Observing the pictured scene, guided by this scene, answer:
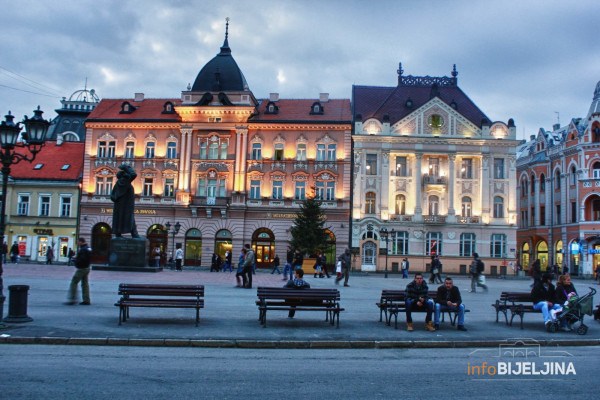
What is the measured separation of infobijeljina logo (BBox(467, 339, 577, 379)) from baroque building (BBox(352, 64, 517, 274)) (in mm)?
36419

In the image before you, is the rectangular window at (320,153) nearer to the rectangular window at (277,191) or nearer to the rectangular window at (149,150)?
the rectangular window at (277,191)

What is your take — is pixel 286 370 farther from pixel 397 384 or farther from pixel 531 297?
pixel 531 297

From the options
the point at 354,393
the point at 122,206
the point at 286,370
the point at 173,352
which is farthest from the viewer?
the point at 122,206

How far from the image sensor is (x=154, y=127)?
49719 mm

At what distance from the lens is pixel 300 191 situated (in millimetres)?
48250

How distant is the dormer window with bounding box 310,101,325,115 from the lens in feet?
163

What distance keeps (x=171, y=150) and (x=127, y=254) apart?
26.7 m

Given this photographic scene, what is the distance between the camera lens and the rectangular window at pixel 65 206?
49.3m

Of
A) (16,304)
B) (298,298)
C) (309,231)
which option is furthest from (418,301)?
(309,231)

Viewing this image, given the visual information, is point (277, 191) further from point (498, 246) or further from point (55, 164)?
point (55, 164)

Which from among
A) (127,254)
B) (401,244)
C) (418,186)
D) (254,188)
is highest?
(418,186)

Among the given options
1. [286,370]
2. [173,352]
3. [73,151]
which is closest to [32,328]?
[173,352]

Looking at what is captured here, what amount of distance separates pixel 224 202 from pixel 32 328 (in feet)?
118

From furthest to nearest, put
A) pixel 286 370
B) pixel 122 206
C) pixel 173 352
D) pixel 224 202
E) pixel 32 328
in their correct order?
pixel 224 202 → pixel 122 206 → pixel 32 328 → pixel 173 352 → pixel 286 370
